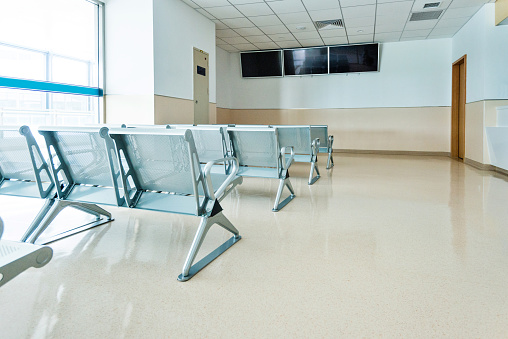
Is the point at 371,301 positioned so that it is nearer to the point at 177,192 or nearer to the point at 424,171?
the point at 177,192

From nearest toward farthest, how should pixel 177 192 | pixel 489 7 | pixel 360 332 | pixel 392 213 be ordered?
pixel 360 332, pixel 177 192, pixel 392 213, pixel 489 7

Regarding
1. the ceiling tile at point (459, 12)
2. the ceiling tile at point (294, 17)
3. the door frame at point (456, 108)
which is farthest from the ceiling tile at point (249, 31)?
the door frame at point (456, 108)

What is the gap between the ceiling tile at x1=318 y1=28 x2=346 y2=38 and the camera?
26.7 feet

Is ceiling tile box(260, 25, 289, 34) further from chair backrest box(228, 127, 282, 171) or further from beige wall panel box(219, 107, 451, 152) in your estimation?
chair backrest box(228, 127, 282, 171)

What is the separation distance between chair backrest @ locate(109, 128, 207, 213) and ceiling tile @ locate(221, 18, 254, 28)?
5.99 meters

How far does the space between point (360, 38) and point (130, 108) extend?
5911mm

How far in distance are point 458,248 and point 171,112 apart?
5068 millimetres

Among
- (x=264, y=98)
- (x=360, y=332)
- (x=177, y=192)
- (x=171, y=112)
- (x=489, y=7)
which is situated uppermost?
(x=489, y=7)

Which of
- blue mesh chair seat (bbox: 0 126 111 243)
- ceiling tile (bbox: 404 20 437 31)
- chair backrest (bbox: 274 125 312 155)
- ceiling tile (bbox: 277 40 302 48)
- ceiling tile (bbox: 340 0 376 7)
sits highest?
ceiling tile (bbox: 277 40 302 48)

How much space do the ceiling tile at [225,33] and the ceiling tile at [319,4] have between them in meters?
2.21

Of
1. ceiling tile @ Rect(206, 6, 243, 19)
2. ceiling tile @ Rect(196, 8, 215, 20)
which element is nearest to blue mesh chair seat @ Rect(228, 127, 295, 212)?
ceiling tile @ Rect(206, 6, 243, 19)

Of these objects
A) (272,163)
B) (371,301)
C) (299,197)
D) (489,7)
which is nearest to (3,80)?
(272,163)

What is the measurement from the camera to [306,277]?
1874mm

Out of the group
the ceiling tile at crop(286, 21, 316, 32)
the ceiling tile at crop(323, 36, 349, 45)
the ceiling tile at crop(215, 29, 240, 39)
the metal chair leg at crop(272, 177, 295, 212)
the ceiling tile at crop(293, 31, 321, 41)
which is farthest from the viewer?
the ceiling tile at crop(323, 36, 349, 45)
